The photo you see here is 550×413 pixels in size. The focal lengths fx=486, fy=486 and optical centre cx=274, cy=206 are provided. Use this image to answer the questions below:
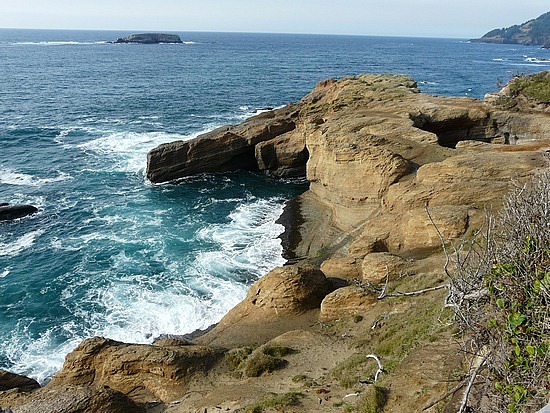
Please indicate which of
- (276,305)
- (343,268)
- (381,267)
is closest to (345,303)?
(381,267)

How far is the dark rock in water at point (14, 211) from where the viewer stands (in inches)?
1441

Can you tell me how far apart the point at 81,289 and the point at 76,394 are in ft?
47.2

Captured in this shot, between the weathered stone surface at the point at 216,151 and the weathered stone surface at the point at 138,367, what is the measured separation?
27.9 m

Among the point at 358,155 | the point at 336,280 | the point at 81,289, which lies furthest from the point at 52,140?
the point at 336,280

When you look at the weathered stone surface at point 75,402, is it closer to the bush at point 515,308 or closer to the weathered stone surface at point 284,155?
the bush at point 515,308

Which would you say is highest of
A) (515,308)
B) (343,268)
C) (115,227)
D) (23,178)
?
(515,308)

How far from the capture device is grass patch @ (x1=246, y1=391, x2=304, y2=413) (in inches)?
510

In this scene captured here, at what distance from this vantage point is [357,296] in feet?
65.9

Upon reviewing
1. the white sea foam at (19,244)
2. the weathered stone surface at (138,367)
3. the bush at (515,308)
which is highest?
the bush at (515,308)

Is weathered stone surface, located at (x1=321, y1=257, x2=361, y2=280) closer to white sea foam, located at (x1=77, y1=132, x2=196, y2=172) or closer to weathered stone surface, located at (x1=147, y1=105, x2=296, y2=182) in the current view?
weathered stone surface, located at (x1=147, y1=105, x2=296, y2=182)

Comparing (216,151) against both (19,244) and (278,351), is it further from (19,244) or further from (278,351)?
(278,351)

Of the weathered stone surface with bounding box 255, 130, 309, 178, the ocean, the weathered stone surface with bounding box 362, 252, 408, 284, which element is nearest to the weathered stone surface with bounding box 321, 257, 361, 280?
the weathered stone surface with bounding box 362, 252, 408, 284

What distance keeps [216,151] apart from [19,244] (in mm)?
19555

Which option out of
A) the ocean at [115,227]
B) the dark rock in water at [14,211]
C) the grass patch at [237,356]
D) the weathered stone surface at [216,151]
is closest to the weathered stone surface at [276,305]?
the grass patch at [237,356]
